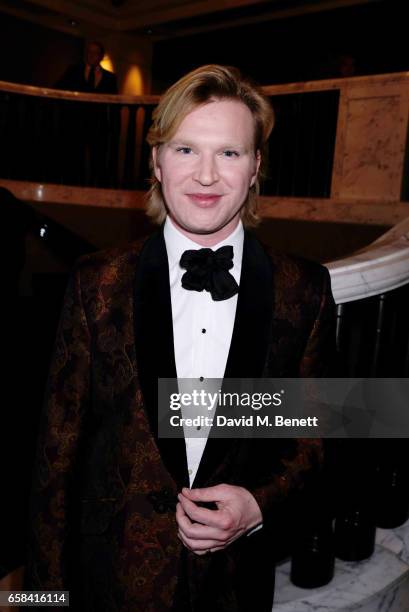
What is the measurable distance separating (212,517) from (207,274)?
57 centimetres

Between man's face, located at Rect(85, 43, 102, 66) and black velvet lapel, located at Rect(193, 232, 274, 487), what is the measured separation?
8618mm

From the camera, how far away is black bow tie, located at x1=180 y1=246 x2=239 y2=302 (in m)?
1.50

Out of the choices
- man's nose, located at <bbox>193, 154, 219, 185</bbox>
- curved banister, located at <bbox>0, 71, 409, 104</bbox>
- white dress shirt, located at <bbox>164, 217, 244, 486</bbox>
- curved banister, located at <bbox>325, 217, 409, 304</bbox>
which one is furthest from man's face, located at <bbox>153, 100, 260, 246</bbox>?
curved banister, located at <bbox>0, 71, 409, 104</bbox>

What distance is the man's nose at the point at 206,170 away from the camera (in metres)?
1.41

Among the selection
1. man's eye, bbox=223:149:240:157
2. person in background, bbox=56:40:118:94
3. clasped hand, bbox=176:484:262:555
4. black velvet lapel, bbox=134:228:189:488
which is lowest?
clasped hand, bbox=176:484:262:555

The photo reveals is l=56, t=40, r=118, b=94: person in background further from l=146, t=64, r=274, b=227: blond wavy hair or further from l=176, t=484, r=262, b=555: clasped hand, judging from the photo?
l=176, t=484, r=262, b=555: clasped hand

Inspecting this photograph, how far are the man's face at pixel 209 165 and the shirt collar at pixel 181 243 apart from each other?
0.08 m

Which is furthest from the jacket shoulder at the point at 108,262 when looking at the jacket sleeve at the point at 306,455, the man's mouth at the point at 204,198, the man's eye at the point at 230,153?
the jacket sleeve at the point at 306,455

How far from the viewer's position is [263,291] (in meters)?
1.55

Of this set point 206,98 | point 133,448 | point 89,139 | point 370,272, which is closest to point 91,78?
point 89,139

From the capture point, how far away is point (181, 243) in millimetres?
1577

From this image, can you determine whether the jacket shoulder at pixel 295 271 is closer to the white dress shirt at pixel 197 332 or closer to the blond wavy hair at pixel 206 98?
the white dress shirt at pixel 197 332

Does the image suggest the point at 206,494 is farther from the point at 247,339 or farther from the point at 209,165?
the point at 209,165

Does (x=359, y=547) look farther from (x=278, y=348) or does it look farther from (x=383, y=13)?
(x=383, y=13)
